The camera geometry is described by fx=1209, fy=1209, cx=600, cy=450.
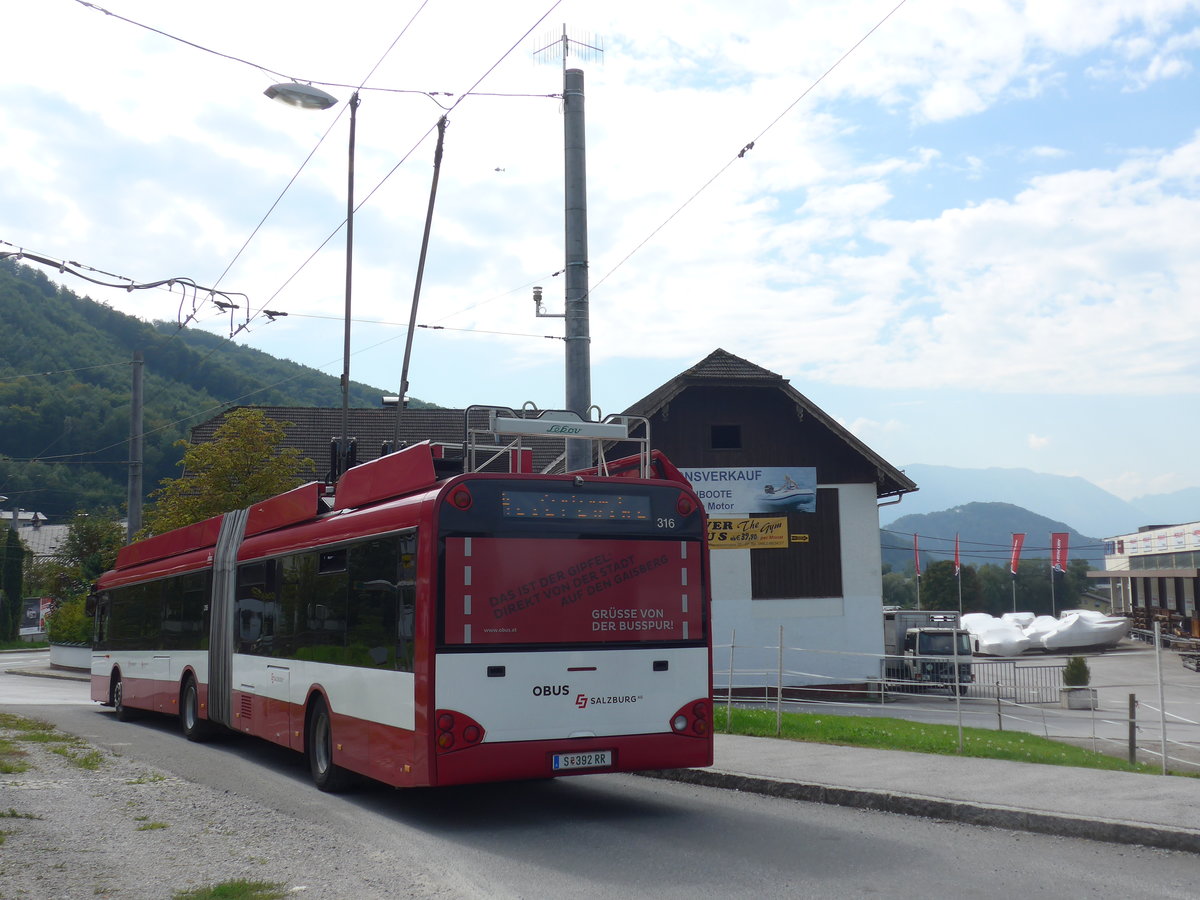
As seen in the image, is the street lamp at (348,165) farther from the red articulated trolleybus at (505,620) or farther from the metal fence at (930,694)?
the metal fence at (930,694)

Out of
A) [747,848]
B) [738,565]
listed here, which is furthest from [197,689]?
[738,565]

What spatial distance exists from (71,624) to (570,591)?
146 ft

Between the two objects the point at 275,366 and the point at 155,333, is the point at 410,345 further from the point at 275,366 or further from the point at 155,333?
the point at 275,366

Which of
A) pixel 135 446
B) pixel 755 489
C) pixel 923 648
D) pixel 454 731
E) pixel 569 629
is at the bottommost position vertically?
pixel 923 648

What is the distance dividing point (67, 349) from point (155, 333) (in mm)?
5839

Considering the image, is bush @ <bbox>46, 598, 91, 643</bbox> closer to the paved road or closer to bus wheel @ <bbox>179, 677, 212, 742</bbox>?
bus wheel @ <bbox>179, 677, 212, 742</bbox>

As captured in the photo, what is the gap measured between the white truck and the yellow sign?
171 inches

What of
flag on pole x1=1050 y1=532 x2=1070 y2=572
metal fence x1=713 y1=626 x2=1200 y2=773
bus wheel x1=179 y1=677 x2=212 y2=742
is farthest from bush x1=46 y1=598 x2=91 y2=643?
flag on pole x1=1050 y1=532 x2=1070 y2=572

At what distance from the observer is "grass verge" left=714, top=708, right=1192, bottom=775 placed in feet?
42.6

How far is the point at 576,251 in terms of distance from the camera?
1460 centimetres

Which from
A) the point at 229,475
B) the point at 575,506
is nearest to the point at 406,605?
the point at 575,506

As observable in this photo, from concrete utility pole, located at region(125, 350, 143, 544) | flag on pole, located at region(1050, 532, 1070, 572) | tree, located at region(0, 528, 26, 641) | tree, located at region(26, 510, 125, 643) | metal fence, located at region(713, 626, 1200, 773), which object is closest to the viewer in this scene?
metal fence, located at region(713, 626, 1200, 773)

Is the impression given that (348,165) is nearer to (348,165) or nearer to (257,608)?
(348,165)

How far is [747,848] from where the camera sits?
8.52 meters
